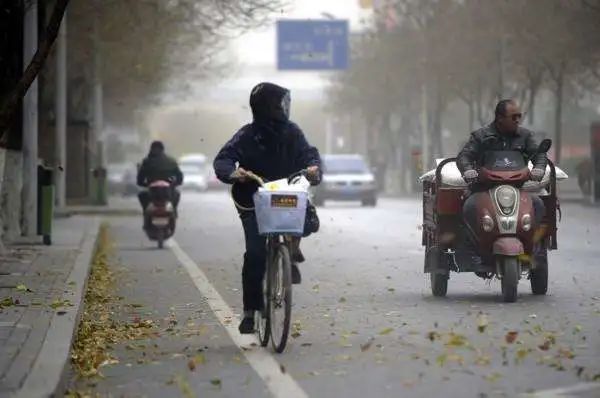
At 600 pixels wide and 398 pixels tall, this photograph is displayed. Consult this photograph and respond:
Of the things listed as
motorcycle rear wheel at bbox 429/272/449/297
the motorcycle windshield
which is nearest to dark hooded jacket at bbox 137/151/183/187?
motorcycle rear wheel at bbox 429/272/449/297

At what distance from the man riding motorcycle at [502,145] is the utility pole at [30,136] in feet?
35.5

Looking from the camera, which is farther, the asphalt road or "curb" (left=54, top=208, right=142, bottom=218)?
"curb" (left=54, top=208, right=142, bottom=218)

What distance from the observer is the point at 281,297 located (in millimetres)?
10320

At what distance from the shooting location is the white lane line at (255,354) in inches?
348

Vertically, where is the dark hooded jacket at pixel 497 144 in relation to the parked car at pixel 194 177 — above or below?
above

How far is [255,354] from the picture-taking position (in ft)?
34.2

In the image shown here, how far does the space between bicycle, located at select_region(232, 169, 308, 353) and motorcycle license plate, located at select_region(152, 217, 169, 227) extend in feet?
46.6

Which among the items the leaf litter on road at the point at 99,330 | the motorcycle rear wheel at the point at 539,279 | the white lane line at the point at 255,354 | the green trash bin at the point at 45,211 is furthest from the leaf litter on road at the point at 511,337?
the green trash bin at the point at 45,211

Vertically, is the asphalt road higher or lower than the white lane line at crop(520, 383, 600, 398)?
lower

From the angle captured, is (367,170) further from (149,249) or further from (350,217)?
(149,249)

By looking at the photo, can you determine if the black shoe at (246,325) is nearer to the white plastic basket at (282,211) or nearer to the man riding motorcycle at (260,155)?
the man riding motorcycle at (260,155)

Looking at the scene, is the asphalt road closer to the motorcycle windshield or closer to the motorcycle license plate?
the motorcycle windshield

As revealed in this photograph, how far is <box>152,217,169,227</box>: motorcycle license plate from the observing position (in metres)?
Answer: 25.0

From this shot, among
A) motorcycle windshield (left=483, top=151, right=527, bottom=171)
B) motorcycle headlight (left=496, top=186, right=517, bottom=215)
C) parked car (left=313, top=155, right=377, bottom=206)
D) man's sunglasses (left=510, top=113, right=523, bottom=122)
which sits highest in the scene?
man's sunglasses (left=510, top=113, right=523, bottom=122)
